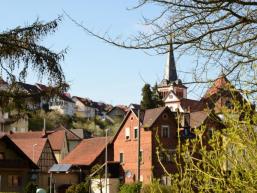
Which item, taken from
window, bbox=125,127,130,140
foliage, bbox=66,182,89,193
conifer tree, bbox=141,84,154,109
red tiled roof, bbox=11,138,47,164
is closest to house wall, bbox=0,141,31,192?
red tiled roof, bbox=11,138,47,164

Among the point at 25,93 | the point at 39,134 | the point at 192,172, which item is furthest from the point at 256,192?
the point at 39,134

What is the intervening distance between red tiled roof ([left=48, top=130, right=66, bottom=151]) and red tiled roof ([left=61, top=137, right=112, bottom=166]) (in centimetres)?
1038

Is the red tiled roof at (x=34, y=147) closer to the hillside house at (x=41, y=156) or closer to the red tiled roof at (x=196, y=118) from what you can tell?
the hillside house at (x=41, y=156)

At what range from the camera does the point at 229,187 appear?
12.9 feet

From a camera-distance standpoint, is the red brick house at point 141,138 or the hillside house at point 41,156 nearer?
the red brick house at point 141,138

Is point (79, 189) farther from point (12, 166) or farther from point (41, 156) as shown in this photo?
point (41, 156)

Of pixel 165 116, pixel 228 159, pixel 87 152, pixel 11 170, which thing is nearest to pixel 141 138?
pixel 165 116

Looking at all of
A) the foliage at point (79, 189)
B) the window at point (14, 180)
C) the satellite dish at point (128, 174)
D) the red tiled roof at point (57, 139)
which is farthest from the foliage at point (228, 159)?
the red tiled roof at point (57, 139)

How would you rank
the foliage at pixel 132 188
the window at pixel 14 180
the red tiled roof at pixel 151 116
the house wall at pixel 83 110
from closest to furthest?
the foliage at pixel 132 188
the red tiled roof at pixel 151 116
the window at pixel 14 180
the house wall at pixel 83 110

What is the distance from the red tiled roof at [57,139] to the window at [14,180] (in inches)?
782

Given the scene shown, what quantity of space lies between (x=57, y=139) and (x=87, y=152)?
15.3 meters

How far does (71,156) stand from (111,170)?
30.6 ft

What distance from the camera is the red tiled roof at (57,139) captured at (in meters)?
71.5

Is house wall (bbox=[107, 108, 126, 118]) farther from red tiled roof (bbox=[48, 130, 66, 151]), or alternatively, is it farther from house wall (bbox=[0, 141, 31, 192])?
house wall (bbox=[0, 141, 31, 192])
